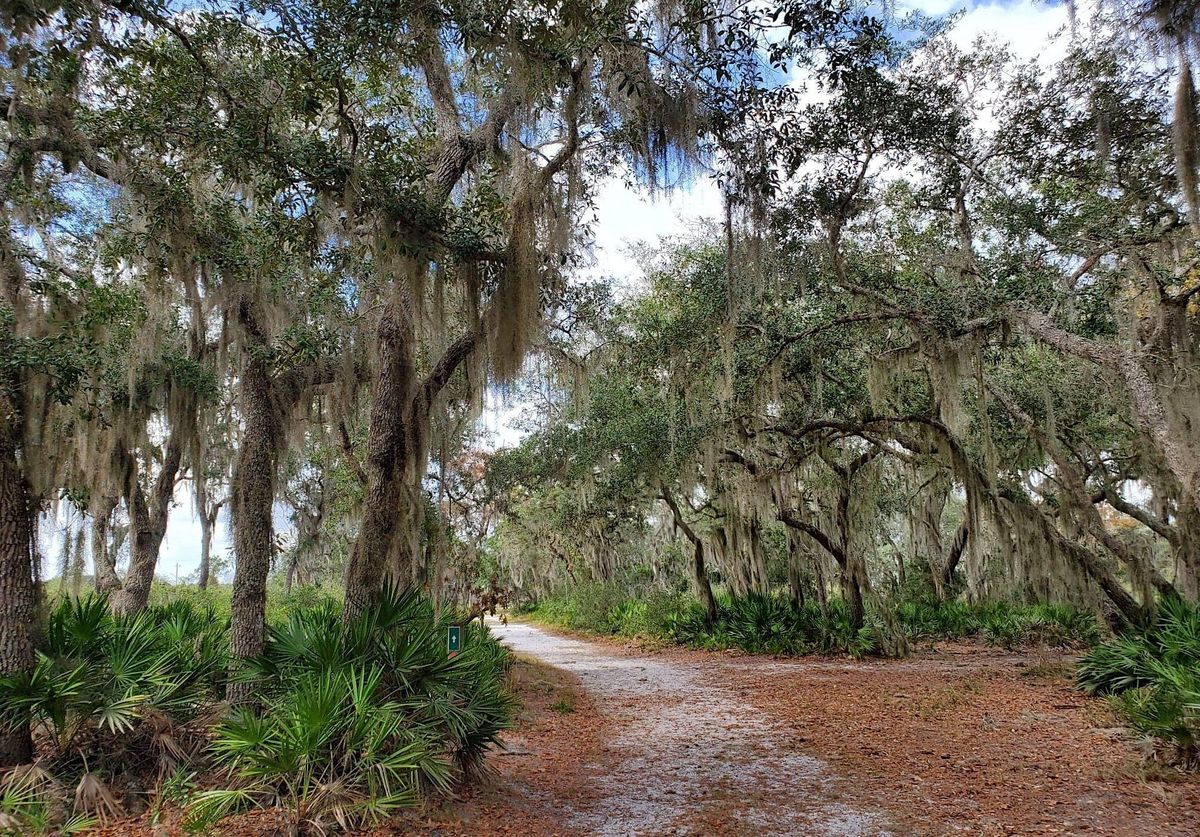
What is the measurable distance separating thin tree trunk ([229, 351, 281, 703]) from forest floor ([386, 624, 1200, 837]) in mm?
2357

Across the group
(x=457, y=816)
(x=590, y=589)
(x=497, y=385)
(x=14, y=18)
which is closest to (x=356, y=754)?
(x=457, y=816)

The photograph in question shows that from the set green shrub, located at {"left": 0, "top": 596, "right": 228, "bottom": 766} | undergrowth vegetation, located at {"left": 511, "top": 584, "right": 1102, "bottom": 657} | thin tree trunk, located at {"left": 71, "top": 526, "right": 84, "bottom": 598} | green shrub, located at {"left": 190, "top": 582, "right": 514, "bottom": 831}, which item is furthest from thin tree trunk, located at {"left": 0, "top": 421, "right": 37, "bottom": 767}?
undergrowth vegetation, located at {"left": 511, "top": 584, "right": 1102, "bottom": 657}

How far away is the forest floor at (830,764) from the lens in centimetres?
430

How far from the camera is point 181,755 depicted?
482cm

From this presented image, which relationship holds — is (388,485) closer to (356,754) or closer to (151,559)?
(356,754)

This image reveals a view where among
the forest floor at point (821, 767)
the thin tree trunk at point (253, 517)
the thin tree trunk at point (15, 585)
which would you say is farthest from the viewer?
the thin tree trunk at point (253, 517)

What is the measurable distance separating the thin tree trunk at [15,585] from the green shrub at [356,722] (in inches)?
48.8

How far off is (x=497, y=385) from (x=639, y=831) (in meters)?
3.92

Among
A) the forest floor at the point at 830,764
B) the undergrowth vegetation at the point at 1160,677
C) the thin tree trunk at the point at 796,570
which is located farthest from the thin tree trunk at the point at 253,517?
the thin tree trunk at the point at 796,570

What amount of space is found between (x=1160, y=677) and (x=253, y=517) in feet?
27.1

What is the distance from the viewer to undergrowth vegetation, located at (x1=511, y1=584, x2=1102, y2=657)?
1323 cm

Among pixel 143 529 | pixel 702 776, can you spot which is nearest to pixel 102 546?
pixel 143 529

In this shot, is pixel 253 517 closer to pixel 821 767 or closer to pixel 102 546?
pixel 821 767

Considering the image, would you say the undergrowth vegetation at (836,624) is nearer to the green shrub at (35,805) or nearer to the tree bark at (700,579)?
the tree bark at (700,579)
